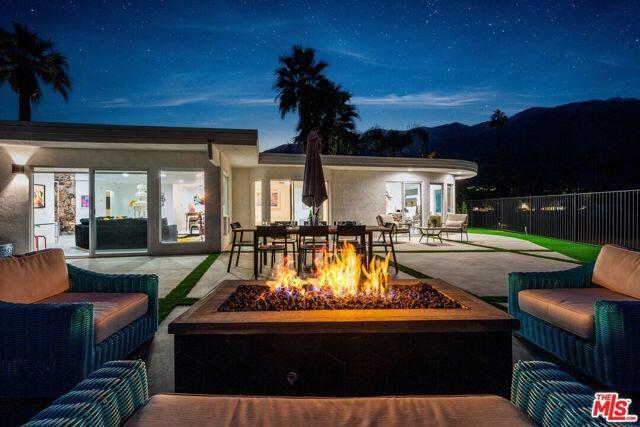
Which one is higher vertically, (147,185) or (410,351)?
(147,185)

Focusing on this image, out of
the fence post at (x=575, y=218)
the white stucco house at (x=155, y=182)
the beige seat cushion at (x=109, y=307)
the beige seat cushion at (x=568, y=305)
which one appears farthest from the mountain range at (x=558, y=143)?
the beige seat cushion at (x=109, y=307)

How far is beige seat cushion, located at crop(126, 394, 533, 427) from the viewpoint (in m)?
1.14

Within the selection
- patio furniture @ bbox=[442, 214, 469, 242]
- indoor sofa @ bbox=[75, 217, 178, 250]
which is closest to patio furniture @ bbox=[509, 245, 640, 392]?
patio furniture @ bbox=[442, 214, 469, 242]

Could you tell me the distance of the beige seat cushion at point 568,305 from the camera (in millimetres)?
2301

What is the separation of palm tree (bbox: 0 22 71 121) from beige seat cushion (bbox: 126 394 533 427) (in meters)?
15.3

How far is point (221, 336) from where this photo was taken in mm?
1902

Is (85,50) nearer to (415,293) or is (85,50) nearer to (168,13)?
(168,13)

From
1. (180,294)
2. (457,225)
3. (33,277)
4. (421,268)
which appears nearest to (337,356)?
(33,277)

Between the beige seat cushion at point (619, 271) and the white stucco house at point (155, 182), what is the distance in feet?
22.9

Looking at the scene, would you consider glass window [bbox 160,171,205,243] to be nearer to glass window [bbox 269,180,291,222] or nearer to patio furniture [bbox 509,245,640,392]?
glass window [bbox 269,180,291,222]

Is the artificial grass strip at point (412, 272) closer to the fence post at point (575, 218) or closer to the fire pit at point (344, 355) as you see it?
the fire pit at point (344, 355)

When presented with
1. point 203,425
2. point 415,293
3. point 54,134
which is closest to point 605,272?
point 415,293

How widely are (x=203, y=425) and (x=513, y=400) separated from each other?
1.23m

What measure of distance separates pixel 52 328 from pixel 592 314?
3.49 m
